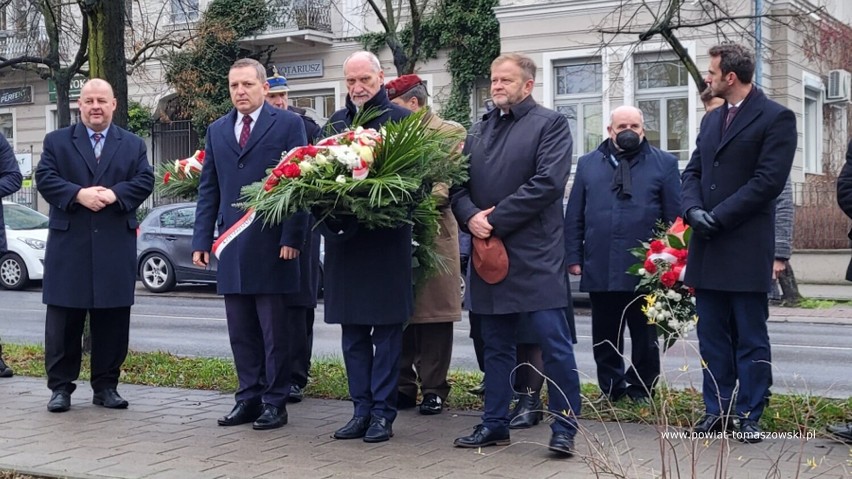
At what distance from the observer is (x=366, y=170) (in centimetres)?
597

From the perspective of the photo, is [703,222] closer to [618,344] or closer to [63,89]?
[618,344]

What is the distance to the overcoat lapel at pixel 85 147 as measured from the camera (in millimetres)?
7623

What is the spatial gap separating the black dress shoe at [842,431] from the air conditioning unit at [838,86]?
71.3 feet

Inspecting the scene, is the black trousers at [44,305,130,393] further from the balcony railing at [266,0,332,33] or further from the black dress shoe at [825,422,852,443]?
the balcony railing at [266,0,332,33]

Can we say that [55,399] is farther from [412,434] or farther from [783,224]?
[783,224]

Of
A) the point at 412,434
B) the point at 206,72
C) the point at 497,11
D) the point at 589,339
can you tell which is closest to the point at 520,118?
the point at 412,434

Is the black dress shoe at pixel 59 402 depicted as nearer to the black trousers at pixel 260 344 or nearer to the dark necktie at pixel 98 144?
the black trousers at pixel 260 344

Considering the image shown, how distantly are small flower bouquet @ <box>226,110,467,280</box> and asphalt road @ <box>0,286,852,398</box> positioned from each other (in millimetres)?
3069

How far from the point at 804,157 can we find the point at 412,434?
22.2 metres

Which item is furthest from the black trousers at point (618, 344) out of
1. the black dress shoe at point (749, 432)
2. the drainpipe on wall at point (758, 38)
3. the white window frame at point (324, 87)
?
the white window frame at point (324, 87)

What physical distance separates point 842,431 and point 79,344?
5.02 m

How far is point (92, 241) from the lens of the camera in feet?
24.8

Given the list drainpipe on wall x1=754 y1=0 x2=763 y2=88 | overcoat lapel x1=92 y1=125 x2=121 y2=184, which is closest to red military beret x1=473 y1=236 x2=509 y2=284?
overcoat lapel x1=92 y1=125 x2=121 y2=184

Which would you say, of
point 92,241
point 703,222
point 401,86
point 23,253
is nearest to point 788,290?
point 401,86
